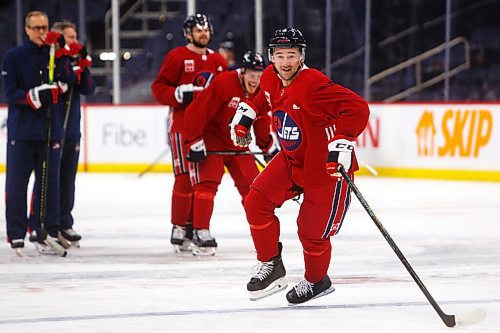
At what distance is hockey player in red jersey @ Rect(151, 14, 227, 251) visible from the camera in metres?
6.71

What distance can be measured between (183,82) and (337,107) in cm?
231

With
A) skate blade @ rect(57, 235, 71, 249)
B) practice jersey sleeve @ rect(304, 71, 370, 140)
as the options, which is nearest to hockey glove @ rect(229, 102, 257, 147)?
practice jersey sleeve @ rect(304, 71, 370, 140)

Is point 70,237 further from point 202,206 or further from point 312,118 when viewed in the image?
point 312,118

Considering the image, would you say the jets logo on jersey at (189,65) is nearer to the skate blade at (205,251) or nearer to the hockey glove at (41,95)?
the hockey glove at (41,95)

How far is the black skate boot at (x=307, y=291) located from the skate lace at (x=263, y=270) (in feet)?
0.38

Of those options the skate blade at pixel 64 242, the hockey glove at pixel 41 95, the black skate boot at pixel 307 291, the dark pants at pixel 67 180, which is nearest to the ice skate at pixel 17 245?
the skate blade at pixel 64 242

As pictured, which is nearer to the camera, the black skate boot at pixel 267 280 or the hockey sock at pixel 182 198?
the black skate boot at pixel 267 280

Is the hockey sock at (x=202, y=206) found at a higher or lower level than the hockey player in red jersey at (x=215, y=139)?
lower

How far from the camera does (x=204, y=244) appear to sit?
6.45 m

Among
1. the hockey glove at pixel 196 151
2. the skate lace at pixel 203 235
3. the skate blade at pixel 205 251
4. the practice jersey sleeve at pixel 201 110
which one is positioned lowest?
the skate blade at pixel 205 251

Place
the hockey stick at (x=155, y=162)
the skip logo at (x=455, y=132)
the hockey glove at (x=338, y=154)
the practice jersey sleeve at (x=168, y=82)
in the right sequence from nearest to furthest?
the hockey glove at (x=338, y=154) → the practice jersey sleeve at (x=168, y=82) → the skip logo at (x=455, y=132) → the hockey stick at (x=155, y=162)

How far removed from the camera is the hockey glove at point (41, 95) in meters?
6.25

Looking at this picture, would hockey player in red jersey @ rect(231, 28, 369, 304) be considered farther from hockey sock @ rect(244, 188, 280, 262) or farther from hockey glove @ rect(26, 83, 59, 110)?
hockey glove @ rect(26, 83, 59, 110)

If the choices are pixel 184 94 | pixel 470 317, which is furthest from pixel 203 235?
pixel 470 317
